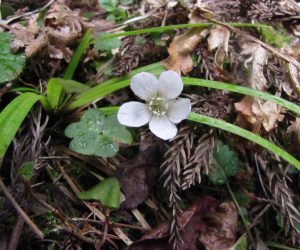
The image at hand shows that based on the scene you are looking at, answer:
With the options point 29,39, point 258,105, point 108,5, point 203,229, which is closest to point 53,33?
point 29,39

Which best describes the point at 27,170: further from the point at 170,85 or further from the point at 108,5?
the point at 108,5

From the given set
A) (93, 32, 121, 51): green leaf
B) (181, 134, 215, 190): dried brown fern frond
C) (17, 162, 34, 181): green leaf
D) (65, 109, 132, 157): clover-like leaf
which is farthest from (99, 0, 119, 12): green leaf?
(17, 162, 34, 181): green leaf

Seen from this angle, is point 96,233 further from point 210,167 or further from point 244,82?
point 244,82

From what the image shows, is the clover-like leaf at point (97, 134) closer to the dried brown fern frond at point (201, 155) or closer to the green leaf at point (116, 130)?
the green leaf at point (116, 130)

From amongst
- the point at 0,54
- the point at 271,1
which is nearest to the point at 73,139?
the point at 0,54

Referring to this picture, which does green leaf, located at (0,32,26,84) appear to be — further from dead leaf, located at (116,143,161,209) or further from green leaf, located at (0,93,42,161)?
dead leaf, located at (116,143,161,209)

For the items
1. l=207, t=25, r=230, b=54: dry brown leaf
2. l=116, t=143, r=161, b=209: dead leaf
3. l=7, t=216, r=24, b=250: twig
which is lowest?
l=116, t=143, r=161, b=209: dead leaf

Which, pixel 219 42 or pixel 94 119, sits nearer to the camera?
pixel 94 119

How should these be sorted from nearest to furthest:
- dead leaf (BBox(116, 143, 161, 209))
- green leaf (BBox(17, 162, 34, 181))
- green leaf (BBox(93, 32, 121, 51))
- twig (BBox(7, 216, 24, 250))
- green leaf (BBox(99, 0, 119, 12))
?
twig (BBox(7, 216, 24, 250)), green leaf (BBox(17, 162, 34, 181)), dead leaf (BBox(116, 143, 161, 209)), green leaf (BBox(93, 32, 121, 51)), green leaf (BBox(99, 0, 119, 12))
